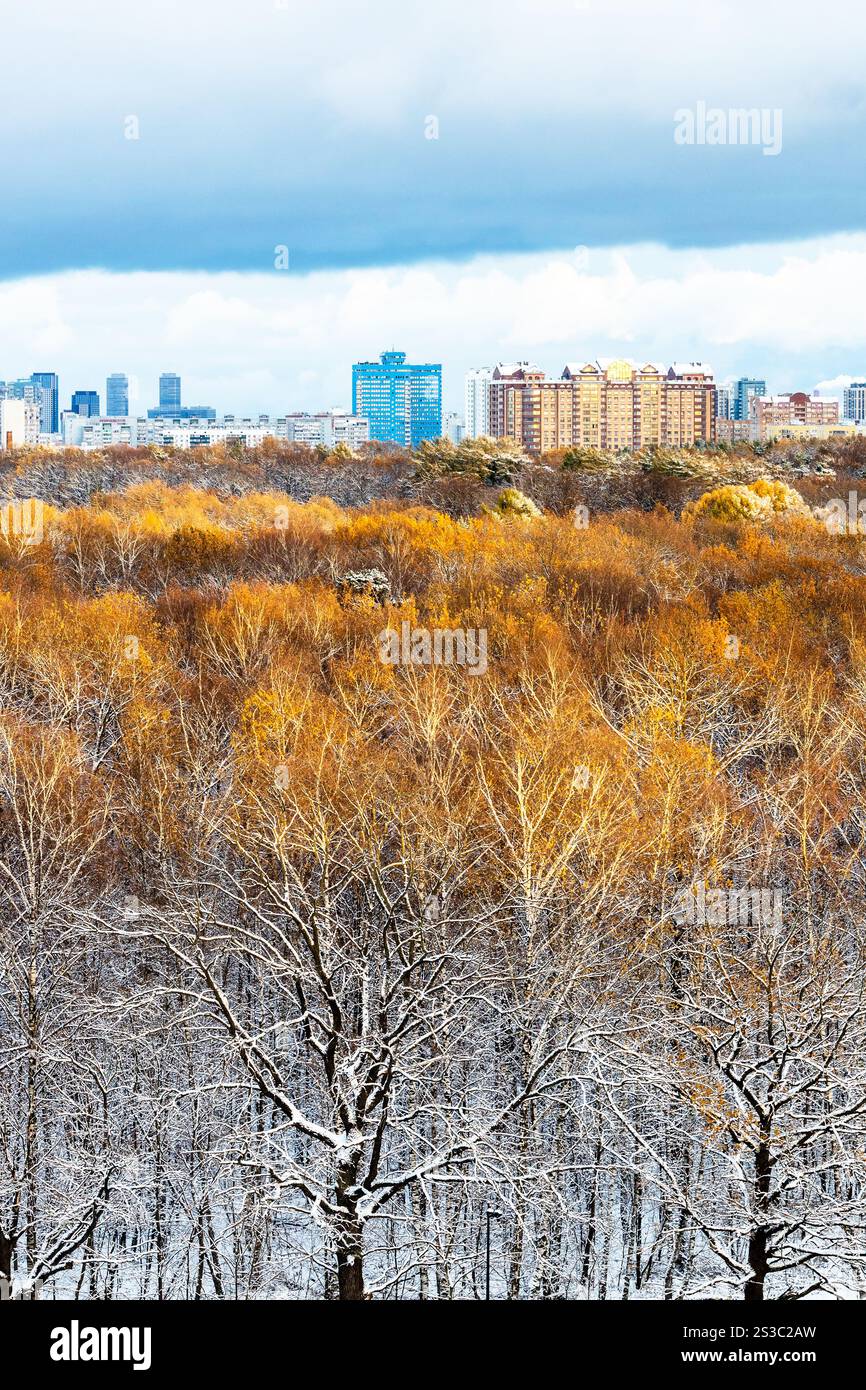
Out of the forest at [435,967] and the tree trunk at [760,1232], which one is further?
the forest at [435,967]

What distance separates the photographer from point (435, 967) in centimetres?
2303

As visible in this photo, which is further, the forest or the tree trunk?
the forest

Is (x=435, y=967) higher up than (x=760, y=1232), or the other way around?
(x=435, y=967)

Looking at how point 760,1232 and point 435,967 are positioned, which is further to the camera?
point 435,967

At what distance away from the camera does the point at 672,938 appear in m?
26.1

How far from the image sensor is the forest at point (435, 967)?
2044cm

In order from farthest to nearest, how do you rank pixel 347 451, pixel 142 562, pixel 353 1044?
pixel 347 451
pixel 142 562
pixel 353 1044

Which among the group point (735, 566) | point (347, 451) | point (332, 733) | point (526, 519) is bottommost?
point (332, 733)

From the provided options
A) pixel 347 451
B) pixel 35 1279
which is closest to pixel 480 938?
pixel 35 1279

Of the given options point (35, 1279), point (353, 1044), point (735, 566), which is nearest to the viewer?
point (35, 1279)

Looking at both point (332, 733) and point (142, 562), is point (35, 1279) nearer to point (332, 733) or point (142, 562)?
point (332, 733)

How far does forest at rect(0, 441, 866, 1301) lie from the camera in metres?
20.4
